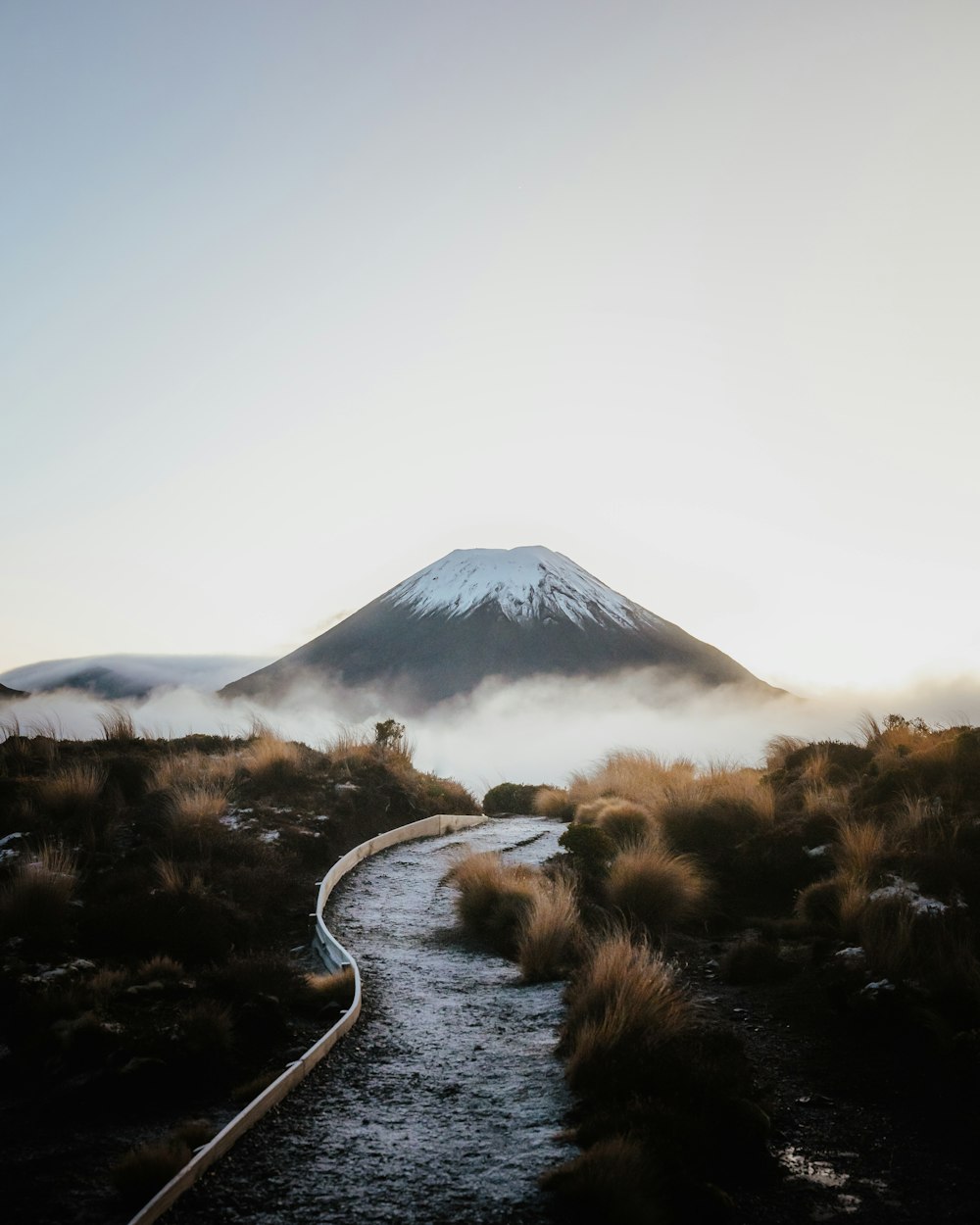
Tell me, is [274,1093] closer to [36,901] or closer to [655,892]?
[36,901]

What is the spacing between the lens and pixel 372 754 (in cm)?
2298

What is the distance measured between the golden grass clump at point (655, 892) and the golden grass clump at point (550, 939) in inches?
41.0

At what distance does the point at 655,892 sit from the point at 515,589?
152314 mm

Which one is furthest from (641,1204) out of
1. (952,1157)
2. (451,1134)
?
(952,1157)

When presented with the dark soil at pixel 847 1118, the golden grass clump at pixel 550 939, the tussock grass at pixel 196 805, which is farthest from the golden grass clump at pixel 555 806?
the dark soil at pixel 847 1118

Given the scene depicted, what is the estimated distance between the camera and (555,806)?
25.1 m

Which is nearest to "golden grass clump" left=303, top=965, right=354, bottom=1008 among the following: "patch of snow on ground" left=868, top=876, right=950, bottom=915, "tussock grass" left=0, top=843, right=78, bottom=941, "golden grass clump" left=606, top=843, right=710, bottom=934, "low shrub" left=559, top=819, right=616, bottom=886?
"tussock grass" left=0, top=843, right=78, bottom=941

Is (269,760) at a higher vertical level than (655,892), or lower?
higher

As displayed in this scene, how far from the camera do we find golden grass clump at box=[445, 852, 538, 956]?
11.2m

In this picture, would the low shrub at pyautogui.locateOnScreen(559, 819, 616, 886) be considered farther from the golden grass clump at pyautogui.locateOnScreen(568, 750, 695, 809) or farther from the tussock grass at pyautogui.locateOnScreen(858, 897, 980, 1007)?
the tussock grass at pyautogui.locateOnScreen(858, 897, 980, 1007)

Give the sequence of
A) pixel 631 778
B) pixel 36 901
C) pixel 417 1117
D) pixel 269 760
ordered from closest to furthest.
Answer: pixel 417 1117, pixel 36 901, pixel 269 760, pixel 631 778

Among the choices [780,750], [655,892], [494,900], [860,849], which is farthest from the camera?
[780,750]

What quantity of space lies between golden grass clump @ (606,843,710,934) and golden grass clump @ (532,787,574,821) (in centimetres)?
1127

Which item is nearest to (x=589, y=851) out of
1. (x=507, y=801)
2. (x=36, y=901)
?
(x=36, y=901)
